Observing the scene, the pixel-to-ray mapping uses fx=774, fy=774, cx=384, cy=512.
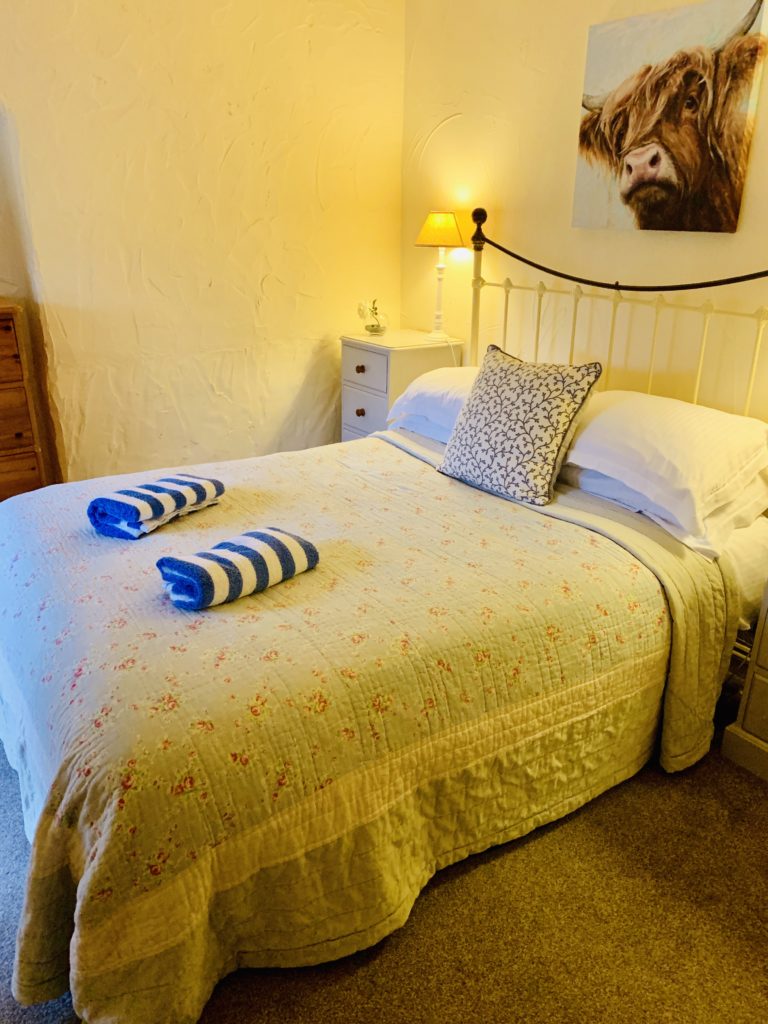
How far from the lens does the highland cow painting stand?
2.16 meters

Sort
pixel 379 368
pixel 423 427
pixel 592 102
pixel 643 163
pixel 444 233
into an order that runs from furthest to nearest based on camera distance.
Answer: pixel 379 368
pixel 444 233
pixel 423 427
pixel 592 102
pixel 643 163

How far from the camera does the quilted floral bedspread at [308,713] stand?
4.00 feet

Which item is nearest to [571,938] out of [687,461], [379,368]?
[687,461]

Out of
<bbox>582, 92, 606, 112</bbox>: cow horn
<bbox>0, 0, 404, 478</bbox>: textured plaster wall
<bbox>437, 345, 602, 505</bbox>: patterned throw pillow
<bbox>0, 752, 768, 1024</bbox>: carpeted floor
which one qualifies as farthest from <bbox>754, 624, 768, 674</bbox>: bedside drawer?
<bbox>0, 0, 404, 478</bbox>: textured plaster wall

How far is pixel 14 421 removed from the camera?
9.41 feet

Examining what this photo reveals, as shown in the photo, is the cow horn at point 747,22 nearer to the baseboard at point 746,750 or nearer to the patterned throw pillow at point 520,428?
the patterned throw pillow at point 520,428

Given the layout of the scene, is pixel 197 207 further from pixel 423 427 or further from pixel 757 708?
pixel 757 708

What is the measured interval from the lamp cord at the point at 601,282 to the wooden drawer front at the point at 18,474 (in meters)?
1.92

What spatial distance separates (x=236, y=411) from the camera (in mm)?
3512

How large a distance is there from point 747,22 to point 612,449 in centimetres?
122

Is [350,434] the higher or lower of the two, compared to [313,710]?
lower

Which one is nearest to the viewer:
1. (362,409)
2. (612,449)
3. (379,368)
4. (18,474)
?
(612,449)

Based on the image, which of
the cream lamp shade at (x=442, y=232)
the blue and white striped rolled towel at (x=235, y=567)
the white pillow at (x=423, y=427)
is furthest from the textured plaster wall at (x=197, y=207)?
the blue and white striped rolled towel at (x=235, y=567)

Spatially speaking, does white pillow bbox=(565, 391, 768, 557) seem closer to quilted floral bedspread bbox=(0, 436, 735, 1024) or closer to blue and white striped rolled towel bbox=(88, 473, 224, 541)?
quilted floral bedspread bbox=(0, 436, 735, 1024)
